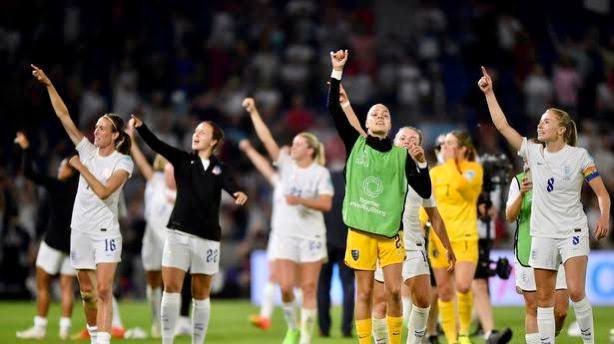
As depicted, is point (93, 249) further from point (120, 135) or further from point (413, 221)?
point (413, 221)

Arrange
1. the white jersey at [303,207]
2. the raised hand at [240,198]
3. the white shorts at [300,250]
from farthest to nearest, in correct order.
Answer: the white jersey at [303,207]
the white shorts at [300,250]
the raised hand at [240,198]

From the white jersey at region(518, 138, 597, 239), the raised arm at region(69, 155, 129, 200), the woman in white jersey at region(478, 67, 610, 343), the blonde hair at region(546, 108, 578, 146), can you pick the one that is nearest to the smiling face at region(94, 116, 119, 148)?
the raised arm at region(69, 155, 129, 200)

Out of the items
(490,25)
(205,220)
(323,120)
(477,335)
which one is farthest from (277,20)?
(205,220)

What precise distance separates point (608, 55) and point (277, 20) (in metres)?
8.18

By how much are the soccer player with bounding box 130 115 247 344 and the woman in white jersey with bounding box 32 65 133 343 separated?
578 mm

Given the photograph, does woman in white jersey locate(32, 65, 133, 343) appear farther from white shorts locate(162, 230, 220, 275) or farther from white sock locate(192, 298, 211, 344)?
white sock locate(192, 298, 211, 344)

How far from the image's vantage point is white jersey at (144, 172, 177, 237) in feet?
53.5

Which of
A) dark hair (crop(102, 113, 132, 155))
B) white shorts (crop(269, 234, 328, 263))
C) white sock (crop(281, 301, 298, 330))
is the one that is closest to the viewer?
dark hair (crop(102, 113, 132, 155))

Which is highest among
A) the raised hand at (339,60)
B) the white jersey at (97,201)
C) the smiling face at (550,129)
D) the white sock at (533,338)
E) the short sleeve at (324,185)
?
the raised hand at (339,60)

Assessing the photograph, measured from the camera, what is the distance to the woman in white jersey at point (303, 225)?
14492 mm

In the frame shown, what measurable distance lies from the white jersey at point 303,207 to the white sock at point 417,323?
3084 millimetres

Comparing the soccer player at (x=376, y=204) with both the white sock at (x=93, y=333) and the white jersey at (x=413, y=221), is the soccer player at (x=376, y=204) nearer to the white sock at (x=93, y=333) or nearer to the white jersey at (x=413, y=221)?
the white jersey at (x=413, y=221)

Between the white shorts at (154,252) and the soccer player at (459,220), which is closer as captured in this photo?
the soccer player at (459,220)

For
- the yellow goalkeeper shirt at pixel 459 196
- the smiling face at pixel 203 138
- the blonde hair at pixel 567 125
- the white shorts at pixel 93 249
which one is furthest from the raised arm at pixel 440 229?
the white shorts at pixel 93 249
